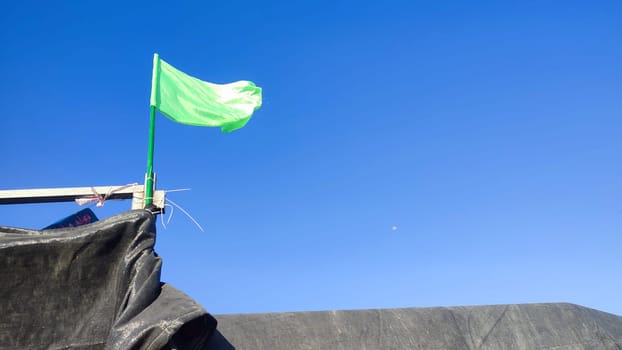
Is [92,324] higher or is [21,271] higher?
[21,271]

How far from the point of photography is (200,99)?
6.08m

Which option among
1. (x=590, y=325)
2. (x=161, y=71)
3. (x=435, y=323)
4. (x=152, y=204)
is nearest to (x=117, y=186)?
(x=152, y=204)

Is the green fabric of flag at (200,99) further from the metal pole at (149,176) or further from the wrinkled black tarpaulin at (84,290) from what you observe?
the wrinkled black tarpaulin at (84,290)

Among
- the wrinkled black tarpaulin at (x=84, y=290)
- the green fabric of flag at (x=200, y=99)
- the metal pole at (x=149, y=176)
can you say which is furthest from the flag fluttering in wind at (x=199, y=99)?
the wrinkled black tarpaulin at (x=84, y=290)

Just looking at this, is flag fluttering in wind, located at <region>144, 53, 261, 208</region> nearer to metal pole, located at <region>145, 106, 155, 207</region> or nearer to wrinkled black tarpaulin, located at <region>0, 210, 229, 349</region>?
metal pole, located at <region>145, 106, 155, 207</region>

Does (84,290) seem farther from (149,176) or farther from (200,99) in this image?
(200,99)

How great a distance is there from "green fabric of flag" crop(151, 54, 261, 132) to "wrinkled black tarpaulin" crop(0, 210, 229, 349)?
7.28 feet

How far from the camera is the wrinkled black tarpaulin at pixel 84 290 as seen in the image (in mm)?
3295

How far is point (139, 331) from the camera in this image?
10.1 ft

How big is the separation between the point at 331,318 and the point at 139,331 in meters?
2.15

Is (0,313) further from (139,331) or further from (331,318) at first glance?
(331,318)

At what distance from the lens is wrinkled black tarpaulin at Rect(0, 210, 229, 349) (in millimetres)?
3295

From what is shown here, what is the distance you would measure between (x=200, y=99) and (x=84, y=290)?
119 inches

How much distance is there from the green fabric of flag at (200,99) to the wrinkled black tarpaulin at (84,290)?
2.22 meters
